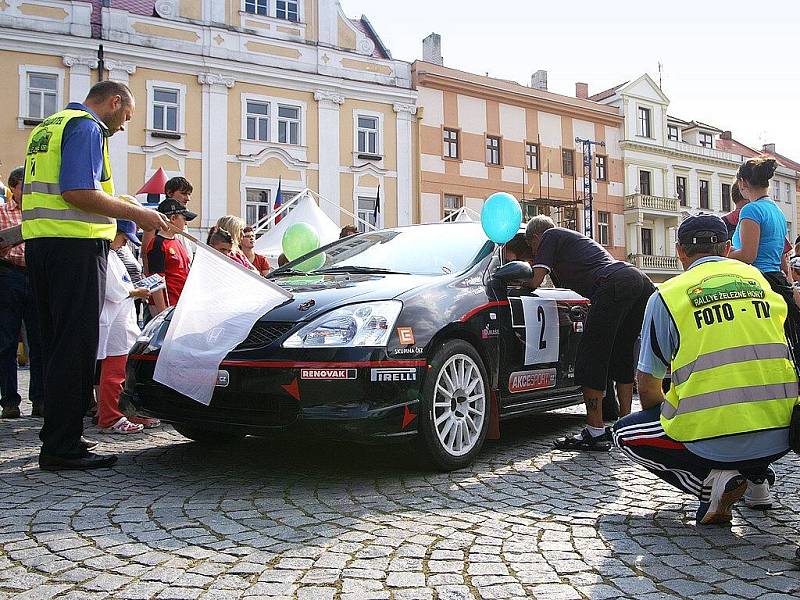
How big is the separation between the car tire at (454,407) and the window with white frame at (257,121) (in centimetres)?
2157

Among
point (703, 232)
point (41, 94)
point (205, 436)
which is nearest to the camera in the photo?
point (703, 232)

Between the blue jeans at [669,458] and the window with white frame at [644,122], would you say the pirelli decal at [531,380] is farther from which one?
the window with white frame at [644,122]

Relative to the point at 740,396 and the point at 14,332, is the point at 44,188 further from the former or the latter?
the point at 740,396

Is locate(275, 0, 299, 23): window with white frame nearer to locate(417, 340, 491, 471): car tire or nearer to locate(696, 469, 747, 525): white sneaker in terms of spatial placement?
locate(417, 340, 491, 471): car tire

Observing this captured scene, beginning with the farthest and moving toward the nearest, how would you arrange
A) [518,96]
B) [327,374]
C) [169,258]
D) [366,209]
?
[518,96] < [366,209] < [169,258] < [327,374]

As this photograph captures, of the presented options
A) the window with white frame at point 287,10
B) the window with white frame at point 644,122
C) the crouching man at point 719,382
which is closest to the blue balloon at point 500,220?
the crouching man at point 719,382

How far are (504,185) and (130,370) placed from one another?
27.6 m

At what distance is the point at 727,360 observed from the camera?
129 inches

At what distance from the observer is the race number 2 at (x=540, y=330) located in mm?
5184

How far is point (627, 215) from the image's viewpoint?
36.3 m

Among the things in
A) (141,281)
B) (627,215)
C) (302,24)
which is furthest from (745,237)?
(627,215)

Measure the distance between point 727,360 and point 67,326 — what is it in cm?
337

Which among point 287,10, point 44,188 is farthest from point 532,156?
point 44,188

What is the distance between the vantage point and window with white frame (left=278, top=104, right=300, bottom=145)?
83.3ft
